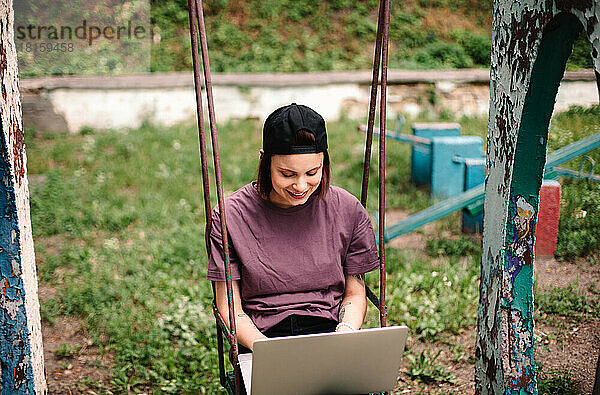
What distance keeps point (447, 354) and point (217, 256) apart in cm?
178

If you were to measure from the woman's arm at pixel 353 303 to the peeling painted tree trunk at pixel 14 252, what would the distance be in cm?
119

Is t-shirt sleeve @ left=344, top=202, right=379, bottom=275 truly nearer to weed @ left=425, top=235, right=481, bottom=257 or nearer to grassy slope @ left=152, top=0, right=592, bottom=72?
weed @ left=425, top=235, right=481, bottom=257

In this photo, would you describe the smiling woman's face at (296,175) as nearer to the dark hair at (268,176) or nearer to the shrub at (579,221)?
the dark hair at (268,176)

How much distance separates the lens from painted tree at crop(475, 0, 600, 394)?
6.76 ft

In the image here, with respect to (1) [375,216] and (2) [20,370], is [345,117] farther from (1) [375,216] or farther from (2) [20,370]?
(2) [20,370]

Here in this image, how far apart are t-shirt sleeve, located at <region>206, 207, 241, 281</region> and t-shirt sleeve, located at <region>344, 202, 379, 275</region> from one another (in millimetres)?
421

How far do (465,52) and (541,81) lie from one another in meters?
8.81

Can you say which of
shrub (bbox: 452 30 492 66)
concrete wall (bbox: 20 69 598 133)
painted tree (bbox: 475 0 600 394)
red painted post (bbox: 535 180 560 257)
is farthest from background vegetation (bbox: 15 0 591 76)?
painted tree (bbox: 475 0 600 394)

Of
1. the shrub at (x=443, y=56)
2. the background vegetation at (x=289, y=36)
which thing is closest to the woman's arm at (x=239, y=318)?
the background vegetation at (x=289, y=36)

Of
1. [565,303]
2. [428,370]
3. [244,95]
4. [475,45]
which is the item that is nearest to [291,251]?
[428,370]

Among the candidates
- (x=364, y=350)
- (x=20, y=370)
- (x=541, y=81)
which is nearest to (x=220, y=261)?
(x=364, y=350)

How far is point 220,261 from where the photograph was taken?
2268 millimetres

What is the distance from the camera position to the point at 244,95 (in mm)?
8445

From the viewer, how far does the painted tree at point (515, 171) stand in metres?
2.06
